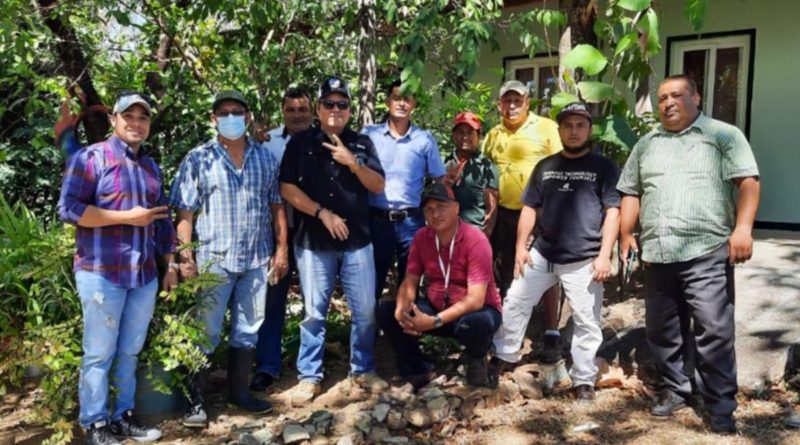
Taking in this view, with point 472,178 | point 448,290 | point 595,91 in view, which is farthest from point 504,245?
point 595,91

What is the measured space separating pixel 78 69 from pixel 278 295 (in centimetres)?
295

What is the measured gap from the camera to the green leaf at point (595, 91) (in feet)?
15.5

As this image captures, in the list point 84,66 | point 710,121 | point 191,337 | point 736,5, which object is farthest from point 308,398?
point 736,5

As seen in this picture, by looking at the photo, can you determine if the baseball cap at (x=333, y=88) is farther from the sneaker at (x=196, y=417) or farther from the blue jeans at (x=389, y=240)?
the sneaker at (x=196, y=417)

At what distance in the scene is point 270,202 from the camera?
13.5 feet

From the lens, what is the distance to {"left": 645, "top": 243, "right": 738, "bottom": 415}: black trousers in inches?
145

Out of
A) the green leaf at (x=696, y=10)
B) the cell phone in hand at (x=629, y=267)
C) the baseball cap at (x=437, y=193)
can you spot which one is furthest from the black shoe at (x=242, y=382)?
the green leaf at (x=696, y=10)

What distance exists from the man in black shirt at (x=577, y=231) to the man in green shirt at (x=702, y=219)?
285 mm

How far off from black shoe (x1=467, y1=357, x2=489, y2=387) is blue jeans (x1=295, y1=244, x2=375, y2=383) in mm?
683

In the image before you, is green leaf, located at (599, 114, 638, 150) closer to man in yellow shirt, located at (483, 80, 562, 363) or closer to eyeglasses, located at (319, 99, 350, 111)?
man in yellow shirt, located at (483, 80, 562, 363)

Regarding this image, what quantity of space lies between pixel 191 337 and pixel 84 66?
3116 mm

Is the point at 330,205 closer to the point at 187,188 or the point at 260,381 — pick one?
the point at 187,188

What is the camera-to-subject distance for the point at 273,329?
447 cm

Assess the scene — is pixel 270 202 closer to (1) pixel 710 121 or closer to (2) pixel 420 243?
(2) pixel 420 243
